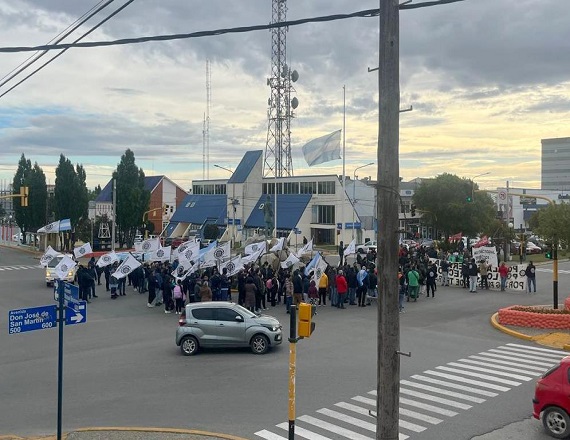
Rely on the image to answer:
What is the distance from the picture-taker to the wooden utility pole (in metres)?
7.78

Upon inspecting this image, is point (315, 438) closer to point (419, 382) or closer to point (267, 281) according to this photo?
point (419, 382)

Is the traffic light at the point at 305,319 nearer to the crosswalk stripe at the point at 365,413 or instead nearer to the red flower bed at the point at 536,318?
the crosswalk stripe at the point at 365,413

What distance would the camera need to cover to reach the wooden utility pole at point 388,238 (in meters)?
7.78

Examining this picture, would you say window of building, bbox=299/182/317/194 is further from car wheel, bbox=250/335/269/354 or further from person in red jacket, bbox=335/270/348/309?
car wheel, bbox=250/335/269/354

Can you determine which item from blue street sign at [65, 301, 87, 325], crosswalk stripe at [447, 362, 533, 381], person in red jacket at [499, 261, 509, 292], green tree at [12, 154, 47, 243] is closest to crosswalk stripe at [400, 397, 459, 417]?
crosswalk stripe at [447, 362, 533, 381]

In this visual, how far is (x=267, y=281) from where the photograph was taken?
85.6ft

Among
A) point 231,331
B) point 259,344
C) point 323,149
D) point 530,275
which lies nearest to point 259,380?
point 259,344

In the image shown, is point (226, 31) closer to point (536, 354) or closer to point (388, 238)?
point (388, 238)

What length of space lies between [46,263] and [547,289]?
25073 millimetres

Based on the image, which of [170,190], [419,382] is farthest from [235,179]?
[419,382]

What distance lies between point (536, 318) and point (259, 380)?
1108cm

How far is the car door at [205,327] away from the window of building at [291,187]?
188ft

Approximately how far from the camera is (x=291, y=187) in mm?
75000

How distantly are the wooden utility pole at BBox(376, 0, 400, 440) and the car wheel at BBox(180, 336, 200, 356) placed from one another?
10007 millimetres
